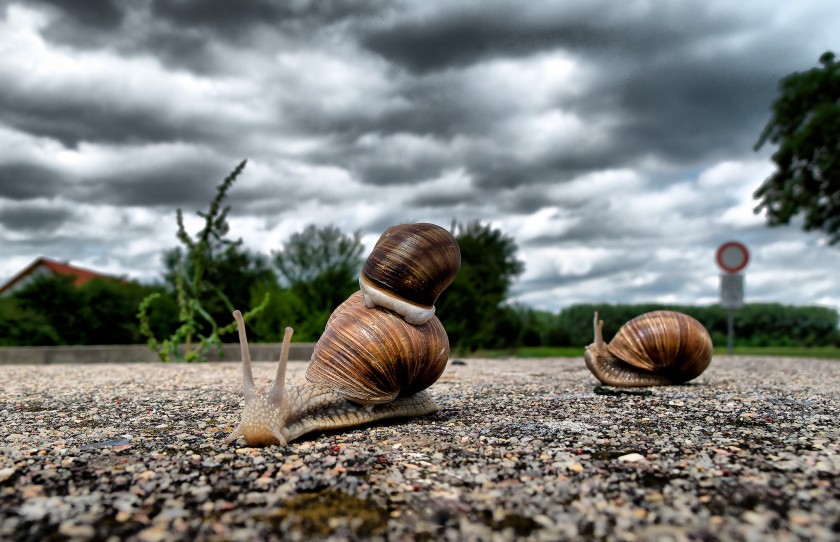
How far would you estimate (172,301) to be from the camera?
1550 cm

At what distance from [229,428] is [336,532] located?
7.26ft

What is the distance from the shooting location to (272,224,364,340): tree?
15289 mm

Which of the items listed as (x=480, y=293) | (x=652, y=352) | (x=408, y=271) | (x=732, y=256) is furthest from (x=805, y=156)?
(x=408, y=271)

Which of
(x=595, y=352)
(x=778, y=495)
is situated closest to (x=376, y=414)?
(x=778, y=495)

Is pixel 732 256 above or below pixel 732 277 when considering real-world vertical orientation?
above

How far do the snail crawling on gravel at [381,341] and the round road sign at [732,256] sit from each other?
12986 millimetres

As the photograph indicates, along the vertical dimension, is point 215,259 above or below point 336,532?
above

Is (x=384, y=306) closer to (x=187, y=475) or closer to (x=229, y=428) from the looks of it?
(x=229, y=428)

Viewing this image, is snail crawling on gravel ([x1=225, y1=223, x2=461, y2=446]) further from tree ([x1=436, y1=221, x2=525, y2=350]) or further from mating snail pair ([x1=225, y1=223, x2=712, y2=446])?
tree ([x1=436, y1=221, x2=525, y2=350])

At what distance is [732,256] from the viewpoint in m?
15.7

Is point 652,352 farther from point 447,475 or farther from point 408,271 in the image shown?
point 447,475

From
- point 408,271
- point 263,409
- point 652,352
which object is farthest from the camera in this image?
point 652,352

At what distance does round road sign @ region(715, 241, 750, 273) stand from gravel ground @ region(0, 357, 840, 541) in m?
10.7

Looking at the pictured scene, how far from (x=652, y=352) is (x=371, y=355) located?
3.68 meters
